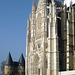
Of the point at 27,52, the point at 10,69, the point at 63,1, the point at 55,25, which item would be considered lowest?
the point at 10,69

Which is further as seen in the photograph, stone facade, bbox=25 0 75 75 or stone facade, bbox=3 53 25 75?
stone facade, bbox=3 53 25 75

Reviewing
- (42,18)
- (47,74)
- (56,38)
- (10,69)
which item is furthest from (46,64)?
(10,69)

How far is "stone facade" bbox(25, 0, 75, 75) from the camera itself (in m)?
38.4

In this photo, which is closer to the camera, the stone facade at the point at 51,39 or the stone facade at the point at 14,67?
the stone facade at the point at 51,39

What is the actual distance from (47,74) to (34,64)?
799 cm

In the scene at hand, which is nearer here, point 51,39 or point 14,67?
point 51,39

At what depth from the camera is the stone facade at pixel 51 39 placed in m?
38.4

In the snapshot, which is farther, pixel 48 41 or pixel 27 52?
pixel 27 52

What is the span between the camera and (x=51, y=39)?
A: 3912cm

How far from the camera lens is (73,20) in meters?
40.1

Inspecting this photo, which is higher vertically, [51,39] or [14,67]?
[51,39]

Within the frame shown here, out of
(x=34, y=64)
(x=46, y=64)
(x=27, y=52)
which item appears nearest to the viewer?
(x=46, y=64)

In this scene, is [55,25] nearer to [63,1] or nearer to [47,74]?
[47,74]

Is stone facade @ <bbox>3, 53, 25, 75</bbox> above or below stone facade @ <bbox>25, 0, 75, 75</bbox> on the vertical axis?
below
